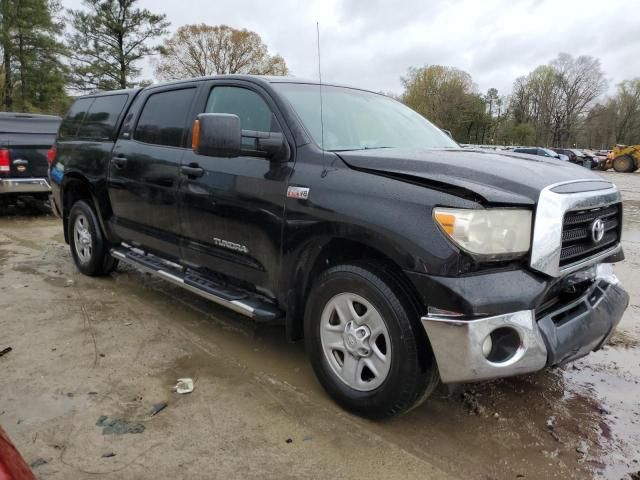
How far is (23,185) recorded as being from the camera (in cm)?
861

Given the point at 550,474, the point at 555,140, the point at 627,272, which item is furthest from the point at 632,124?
the point at 550,474

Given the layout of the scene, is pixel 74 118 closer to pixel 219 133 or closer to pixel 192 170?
pixel 192 170

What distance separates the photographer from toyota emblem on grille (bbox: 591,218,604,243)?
107 inches

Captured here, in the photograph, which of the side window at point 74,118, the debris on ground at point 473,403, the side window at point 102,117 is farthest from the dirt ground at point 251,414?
the side window at point 74,118

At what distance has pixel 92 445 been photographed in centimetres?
256

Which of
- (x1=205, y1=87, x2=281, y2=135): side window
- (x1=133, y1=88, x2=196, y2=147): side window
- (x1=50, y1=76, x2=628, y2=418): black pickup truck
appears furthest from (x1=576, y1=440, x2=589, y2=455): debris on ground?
(x1=133, y1=88, x2=196, y2=147): side window

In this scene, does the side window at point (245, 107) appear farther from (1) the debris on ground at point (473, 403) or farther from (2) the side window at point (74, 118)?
(2) the side window at point (74, 118)

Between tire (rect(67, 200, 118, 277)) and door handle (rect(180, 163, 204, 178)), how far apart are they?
1889 millimetres

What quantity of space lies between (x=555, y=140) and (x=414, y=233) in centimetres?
7722

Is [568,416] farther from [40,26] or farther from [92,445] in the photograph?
[40,26]

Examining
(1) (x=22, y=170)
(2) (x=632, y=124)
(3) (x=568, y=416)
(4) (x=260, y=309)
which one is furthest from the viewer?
(2) (x=632, y=124)

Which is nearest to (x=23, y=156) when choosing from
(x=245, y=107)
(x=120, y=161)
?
(x=120, y=161)

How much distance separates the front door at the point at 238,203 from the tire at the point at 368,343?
48cm

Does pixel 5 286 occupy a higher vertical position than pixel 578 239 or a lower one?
lower
